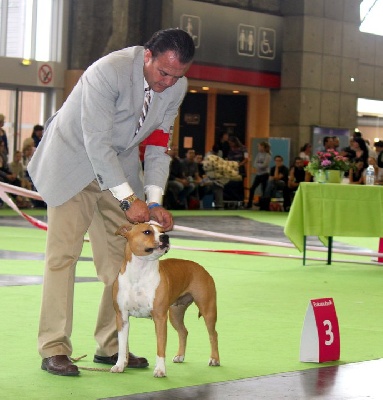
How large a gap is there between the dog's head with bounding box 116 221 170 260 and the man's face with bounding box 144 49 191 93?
2.18ft

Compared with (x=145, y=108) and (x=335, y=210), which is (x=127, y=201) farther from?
(x=335, y=210)

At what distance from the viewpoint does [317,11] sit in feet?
95.3

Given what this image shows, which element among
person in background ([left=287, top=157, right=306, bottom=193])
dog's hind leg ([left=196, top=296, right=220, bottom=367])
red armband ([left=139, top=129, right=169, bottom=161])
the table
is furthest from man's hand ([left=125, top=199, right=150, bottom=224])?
person in background ([left=287, top=157, right=306, bottom=193])

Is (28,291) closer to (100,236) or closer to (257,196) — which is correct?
(100,236)

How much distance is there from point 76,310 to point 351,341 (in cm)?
203

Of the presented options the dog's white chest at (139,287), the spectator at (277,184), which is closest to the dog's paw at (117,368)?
the dog's white chest at (139,287)

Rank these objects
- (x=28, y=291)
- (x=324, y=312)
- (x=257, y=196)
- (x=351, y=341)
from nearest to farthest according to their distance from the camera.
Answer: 1. (x=324, y=312)
2. (x=351, y=341)
3. (x=28, y=291)
4. (x=257, y=196)

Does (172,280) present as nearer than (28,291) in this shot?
Yes

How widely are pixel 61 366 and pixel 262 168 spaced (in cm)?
1950

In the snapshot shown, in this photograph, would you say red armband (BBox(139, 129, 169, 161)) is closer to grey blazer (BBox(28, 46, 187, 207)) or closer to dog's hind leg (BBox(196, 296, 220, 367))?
grey blazer (BBox(28, 46, 187, 207))

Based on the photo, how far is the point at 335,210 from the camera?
1130 centimetres

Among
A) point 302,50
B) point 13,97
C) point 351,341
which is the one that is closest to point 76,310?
point 351,341

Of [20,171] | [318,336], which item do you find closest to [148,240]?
[318,336]

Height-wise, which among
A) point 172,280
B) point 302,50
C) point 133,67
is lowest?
point 172,280
